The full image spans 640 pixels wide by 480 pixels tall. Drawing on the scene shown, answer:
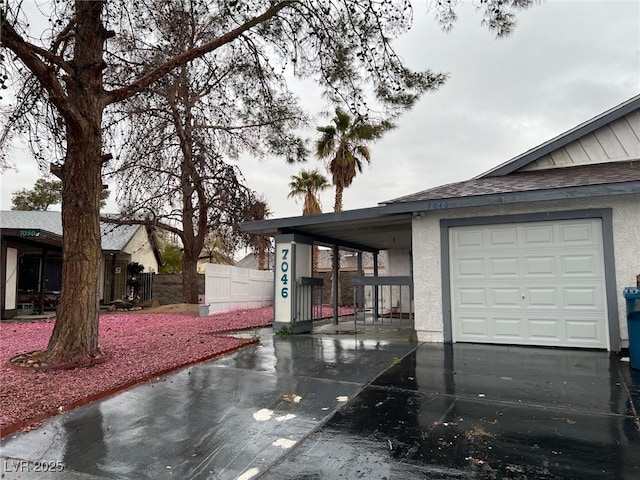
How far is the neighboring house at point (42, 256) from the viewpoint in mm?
13391

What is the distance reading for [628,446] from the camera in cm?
323

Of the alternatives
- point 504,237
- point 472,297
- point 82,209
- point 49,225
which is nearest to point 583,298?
point 504,237

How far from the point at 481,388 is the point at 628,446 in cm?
174

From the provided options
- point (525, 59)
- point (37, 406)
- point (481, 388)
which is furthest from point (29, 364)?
point (525, 59)

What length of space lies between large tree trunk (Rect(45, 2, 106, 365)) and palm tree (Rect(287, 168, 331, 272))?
18629 mm

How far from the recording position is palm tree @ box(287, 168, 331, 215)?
24861 mm

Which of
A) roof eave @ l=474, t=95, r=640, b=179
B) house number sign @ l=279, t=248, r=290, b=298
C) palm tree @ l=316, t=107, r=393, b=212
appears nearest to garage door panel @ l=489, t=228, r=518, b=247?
roof eave @ l=474, t=95, r=640, b=179

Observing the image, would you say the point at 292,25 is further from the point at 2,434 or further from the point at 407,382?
the point at 2,434

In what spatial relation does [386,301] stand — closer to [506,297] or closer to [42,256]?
[506,297]

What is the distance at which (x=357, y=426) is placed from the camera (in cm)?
381

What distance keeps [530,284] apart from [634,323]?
73.4 inches

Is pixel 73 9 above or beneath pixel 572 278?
above

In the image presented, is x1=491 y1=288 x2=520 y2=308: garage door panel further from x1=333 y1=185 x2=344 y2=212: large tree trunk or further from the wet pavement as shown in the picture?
x1=333 y1=185 x2=344 y2=212: large tree trunk

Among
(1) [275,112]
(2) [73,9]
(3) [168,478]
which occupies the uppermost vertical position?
(2) [73,9]
